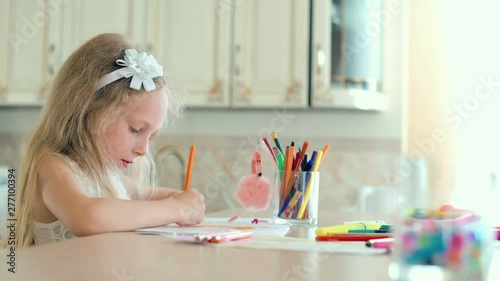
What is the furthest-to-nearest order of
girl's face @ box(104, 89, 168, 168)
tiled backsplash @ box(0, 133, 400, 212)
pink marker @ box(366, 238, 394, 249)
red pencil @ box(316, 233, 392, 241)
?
tiled backsplash @ box(0, 133, 400, 212), girl's face @ box(104, 89, 168, 168), red pencil @ box(316, 233, 392, 241), pink marker @ box(366, 238, 394, 249)

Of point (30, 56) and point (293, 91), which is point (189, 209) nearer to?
point (293, 91)

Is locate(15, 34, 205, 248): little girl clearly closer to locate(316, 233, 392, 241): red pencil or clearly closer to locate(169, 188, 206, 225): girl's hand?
locate(169, 188, 206, 225): girl's hand

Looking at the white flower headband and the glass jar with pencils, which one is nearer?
the glass jar with pencils

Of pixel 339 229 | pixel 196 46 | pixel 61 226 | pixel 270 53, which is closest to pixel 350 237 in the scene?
pixel 339 229

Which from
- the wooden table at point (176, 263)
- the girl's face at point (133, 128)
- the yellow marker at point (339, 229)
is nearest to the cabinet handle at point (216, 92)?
the girl's face at point (133, 128)

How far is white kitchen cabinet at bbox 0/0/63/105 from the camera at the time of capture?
3512 millimetres

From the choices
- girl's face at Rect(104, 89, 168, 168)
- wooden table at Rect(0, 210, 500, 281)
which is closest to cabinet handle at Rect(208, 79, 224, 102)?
girl's face at Rect(104, 89, 168, 168)

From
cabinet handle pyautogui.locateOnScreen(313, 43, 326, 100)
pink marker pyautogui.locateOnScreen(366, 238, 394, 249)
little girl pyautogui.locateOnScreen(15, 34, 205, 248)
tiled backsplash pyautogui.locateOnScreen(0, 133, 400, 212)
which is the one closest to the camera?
pink marker pyautogui.locateOnScreen(366, 238, 394, 249)

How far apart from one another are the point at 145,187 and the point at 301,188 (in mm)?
546

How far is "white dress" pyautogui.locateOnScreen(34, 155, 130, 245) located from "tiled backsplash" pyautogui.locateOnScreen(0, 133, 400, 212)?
1.93m

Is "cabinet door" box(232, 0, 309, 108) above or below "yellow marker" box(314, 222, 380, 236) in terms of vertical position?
above

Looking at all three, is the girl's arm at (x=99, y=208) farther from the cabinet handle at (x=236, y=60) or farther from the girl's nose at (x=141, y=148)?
the cabinet handle at (x=236, y=60)

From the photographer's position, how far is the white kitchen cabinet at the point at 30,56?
3512mm

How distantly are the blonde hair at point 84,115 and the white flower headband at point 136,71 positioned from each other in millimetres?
14
